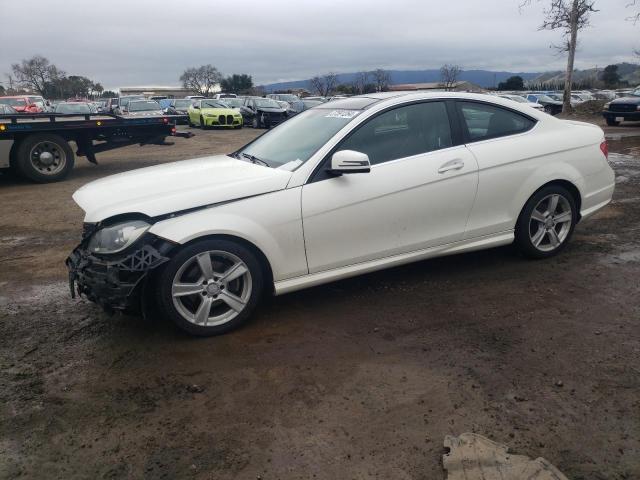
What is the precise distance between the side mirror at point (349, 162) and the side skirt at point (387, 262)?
29.4 inches

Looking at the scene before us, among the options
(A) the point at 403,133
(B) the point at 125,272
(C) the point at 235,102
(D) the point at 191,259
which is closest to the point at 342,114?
(A) the point at 403,133

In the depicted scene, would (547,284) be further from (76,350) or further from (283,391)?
(76,350)

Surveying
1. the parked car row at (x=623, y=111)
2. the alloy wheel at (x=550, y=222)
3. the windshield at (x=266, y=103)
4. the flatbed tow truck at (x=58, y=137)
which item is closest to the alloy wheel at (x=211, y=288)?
the alloy wheel at (x=550, y=222)

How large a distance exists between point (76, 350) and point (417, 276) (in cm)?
280

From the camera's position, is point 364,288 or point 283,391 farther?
point 364,288

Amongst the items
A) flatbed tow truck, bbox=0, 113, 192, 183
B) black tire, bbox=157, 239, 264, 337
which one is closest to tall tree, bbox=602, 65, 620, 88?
flatbed tow truck, bbox=0, 113, 192, 183

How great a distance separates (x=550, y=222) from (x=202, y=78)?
9134 cm

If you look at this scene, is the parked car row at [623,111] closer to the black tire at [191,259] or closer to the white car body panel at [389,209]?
the white car body panel at [389,209]

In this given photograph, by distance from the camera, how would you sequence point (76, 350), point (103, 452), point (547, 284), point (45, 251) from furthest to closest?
point (45, 251) → point (547, 284) → point (76, 350) → point (103, 452)

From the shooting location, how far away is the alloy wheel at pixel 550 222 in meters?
4.82

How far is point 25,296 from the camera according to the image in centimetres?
462

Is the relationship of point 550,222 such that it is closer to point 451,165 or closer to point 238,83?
point 451,165

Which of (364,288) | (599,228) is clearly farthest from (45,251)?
(599,228)

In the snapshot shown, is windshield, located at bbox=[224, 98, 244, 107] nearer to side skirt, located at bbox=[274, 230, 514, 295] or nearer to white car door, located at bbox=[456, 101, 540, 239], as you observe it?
white car door, located at bbox=[456, 101, 540, 239]
